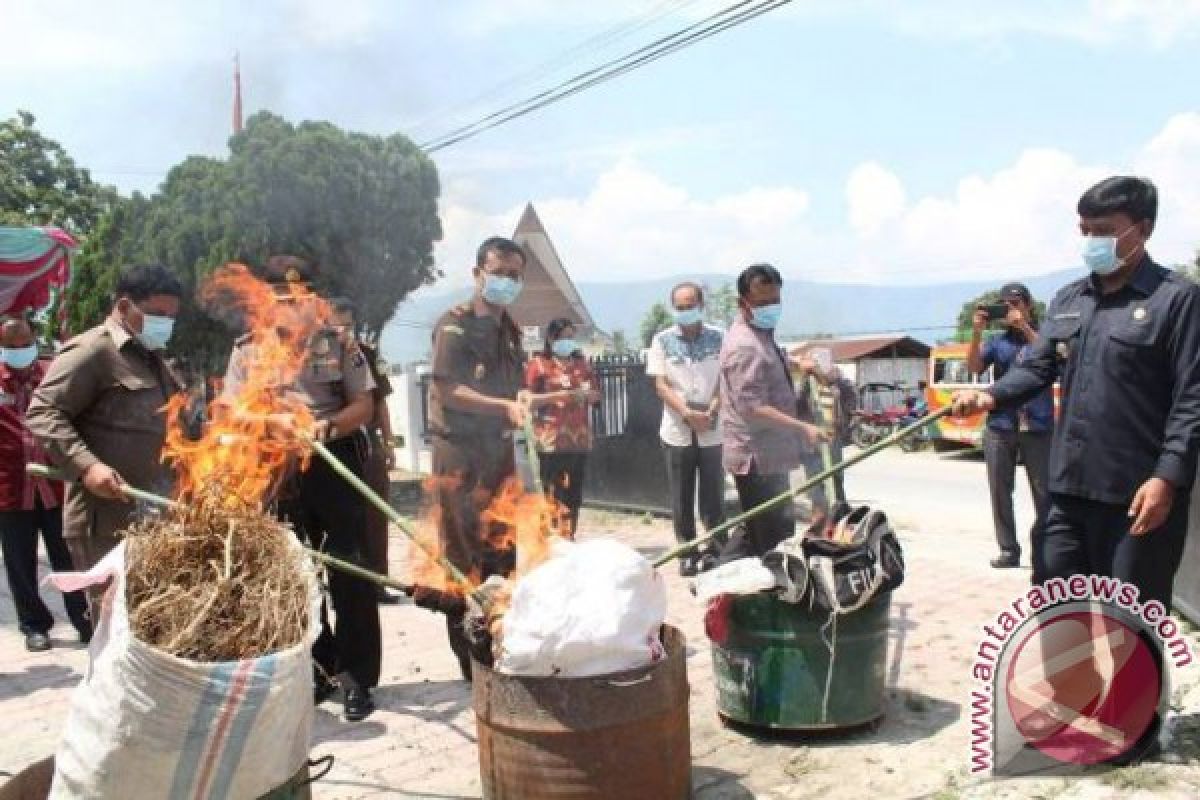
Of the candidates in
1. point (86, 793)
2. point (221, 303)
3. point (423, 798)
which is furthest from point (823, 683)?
point (221, 303)

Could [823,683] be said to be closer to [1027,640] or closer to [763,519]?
[1027,640]

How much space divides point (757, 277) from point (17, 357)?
4.69m

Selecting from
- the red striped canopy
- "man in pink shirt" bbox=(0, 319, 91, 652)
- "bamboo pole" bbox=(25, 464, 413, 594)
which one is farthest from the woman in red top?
the red striped canopy

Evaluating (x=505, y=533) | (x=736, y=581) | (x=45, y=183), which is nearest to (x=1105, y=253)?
(x=736, y=581)

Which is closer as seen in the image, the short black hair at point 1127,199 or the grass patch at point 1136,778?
the grass patch at point 1136,778

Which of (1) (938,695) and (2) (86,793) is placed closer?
(2) (86,793)

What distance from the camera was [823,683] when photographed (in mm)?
3982

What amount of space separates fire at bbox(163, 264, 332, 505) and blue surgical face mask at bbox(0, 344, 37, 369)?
2.27 m

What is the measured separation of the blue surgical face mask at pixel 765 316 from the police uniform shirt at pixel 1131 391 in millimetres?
1859

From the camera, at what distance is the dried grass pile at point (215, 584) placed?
2.49m

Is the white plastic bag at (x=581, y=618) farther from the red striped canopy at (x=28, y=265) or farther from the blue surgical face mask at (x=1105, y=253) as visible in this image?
the red striped canopy at (x=28, y=265)

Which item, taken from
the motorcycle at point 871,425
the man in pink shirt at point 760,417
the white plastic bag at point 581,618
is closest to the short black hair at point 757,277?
the man in pink shirt at point 760,417

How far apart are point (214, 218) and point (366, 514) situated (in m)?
9.34

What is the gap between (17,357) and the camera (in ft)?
19.9
